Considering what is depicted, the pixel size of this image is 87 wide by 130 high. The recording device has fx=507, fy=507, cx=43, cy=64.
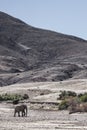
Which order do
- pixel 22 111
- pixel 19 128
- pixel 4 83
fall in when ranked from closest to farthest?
pixel 19 128, pixel 22 111, pixel 4 83

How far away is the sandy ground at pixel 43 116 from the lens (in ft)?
98.0

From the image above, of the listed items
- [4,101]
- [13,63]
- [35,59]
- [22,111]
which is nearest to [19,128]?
[22,111]

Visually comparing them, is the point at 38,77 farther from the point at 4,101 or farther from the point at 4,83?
the point at 4,101

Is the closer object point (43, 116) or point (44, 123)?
point (44, 123)

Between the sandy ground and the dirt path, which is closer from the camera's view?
the dirt path

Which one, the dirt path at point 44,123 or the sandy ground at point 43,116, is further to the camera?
the sandy ground at point 43,116

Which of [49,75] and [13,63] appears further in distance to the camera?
[13,63]

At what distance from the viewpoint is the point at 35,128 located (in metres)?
28.6

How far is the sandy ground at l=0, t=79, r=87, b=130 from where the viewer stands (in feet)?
98.0

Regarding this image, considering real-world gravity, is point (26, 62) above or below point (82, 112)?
below

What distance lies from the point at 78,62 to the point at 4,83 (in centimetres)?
4249

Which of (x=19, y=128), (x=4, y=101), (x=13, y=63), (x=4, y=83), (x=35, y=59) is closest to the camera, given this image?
(x=19, y=128)

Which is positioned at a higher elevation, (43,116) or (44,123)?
(44,123)

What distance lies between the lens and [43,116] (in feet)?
134
